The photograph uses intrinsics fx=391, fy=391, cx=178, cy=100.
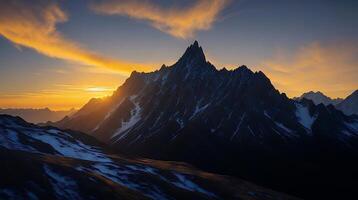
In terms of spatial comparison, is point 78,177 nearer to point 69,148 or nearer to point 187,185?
point 187,185

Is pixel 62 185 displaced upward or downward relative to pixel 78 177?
downward

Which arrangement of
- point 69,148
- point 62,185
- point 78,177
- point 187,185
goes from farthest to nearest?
1. point 69,148
2. point 187,185
3. point 78,177
4. point 62,185

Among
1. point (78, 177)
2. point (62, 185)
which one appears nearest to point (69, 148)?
point (78, 177)

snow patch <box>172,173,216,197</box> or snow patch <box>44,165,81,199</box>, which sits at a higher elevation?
snow patch <box>172,173,216,197</box>

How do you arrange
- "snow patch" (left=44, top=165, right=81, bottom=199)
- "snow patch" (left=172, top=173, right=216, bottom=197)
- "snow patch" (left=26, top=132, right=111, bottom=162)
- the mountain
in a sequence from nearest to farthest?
"snow patch" (left=44, top=165, right=81, bottom=199) → the mountain → "snow patch" (left=172, top=173, right=216, bottom=197) → "snow patch" (left=26, top=132, right=111, bottom=162)

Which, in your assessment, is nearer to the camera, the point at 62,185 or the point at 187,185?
the point at 62,185

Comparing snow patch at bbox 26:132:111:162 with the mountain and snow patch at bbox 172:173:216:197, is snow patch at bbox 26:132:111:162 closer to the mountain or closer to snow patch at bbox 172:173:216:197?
the mountain

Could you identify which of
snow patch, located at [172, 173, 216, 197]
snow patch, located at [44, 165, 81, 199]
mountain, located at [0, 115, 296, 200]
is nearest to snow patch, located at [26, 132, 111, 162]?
mountain, located at [0, 115, 296, 200]

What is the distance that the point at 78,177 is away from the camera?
107 m

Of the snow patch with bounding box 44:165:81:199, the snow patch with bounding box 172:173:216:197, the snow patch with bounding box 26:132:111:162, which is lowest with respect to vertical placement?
the snow patch with bounding box 44:165:81:199

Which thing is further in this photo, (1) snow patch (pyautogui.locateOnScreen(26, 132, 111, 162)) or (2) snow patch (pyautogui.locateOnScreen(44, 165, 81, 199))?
(1) snow patch (pyautogui.locateOnScreen(26, 132, 111, 162))

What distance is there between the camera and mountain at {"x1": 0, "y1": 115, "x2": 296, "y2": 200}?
9562 centimetres

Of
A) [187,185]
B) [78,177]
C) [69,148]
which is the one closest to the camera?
[78,177]

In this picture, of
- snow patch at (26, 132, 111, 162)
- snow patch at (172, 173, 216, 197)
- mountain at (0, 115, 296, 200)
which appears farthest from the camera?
snow patch at (26, 132, 111, 162)
